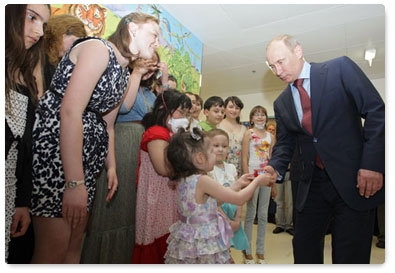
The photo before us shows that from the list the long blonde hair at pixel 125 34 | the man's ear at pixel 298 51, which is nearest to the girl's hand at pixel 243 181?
the man's ear at pixel 298 51

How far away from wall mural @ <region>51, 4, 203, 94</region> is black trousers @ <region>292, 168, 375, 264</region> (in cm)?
66

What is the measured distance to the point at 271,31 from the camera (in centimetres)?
119

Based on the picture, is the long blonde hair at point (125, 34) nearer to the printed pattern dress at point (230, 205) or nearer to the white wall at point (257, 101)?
the white wall at point (257, 101)

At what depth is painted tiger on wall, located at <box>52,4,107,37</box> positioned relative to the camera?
1005mm

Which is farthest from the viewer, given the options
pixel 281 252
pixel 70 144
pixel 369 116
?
pixel 281 252

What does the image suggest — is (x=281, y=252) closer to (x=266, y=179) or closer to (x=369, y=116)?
A: (x=266, y=179)

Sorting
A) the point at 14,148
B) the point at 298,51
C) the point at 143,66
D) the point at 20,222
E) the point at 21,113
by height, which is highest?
the point at 298,51

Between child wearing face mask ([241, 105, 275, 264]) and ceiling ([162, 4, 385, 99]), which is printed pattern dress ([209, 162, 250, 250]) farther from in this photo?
ceiling ([162, 4, 385, 99])

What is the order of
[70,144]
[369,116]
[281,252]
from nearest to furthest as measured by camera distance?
[70,144] → [369,116] → [281,252]

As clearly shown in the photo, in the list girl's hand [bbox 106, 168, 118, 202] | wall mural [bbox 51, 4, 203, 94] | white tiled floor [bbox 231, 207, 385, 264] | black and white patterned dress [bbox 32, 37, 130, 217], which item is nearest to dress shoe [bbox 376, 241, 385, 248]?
white tiled floor [bbox 231, 207, 385, 264]

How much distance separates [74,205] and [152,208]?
1.02 ft

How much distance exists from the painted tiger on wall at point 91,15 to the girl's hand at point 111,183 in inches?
20.3

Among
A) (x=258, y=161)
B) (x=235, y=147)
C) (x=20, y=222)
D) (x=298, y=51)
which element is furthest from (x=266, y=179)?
(x=20, y=222)
